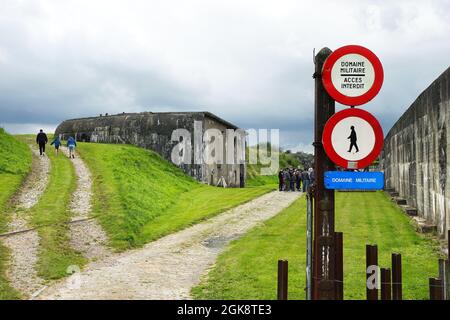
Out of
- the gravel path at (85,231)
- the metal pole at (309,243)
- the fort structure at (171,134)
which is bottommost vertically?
the gravel path at (85,231)

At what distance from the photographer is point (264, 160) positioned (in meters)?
60.4

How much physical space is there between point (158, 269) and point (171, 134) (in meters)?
24.6

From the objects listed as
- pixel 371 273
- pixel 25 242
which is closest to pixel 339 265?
pixel 371 273

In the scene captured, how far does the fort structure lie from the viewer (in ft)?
112

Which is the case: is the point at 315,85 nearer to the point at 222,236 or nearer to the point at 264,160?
the point at 222,236

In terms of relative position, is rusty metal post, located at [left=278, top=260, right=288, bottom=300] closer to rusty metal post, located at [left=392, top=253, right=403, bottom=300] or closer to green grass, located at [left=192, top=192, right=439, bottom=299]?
rusty metal post, located at [left=392, top=253, right=403, bottom=300]

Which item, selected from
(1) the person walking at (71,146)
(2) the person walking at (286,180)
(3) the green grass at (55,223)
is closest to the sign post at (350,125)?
(3) the green grass at (55,223)

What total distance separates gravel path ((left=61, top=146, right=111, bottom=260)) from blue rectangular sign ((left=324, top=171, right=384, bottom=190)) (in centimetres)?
820

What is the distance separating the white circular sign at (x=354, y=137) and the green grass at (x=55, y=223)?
695cm

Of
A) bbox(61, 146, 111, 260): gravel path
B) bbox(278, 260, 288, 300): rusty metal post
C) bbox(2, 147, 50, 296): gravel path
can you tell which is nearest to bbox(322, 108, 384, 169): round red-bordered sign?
bbox(278, 260, 288, 300): rusty metal post

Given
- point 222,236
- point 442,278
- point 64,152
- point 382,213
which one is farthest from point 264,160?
point 442,278

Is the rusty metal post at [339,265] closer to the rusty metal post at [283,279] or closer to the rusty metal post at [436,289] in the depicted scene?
the rusty metal post at [283,279]

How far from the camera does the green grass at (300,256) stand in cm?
878
